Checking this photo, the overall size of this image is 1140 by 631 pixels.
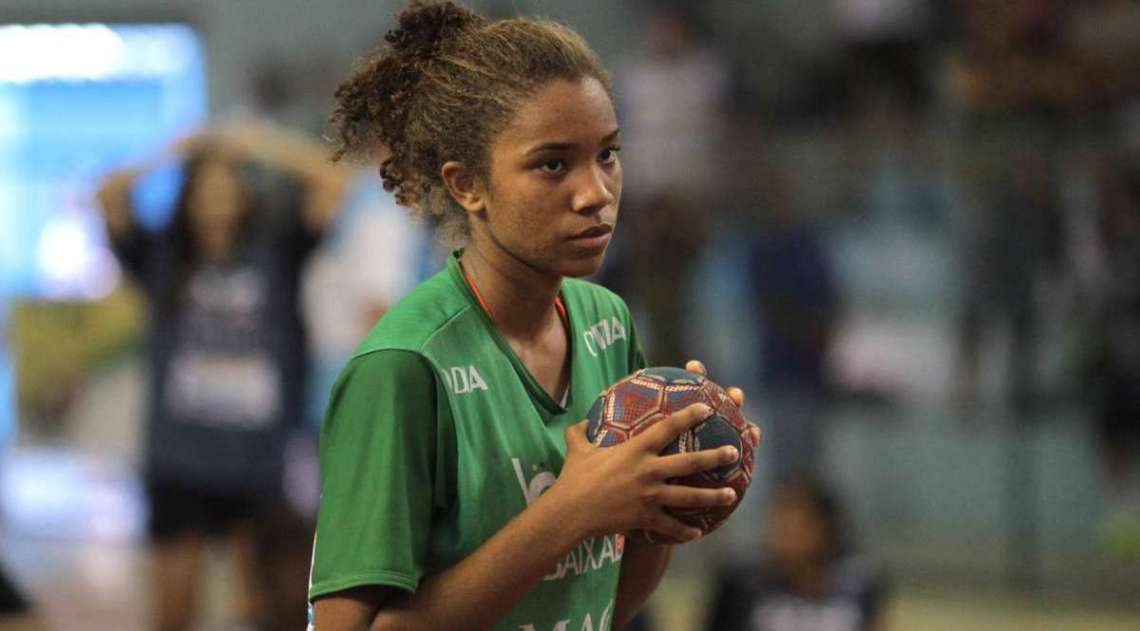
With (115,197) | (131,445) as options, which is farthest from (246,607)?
(131,445)

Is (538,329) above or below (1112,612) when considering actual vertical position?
above

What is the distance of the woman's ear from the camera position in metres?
2.07

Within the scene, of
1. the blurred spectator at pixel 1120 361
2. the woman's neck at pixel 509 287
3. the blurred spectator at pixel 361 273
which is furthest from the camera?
the blurred spectator at pixel 1120 361

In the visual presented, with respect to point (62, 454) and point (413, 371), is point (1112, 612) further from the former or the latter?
point (62, 454)

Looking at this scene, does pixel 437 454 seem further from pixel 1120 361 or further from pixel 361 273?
pixel 1120 361

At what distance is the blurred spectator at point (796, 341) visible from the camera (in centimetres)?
670

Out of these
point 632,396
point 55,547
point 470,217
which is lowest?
point 55,547

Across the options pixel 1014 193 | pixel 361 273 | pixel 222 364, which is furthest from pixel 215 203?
pixel 1014 193

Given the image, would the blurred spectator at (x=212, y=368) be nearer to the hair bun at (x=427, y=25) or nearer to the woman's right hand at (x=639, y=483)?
the hair bun at (x=427, y=25)

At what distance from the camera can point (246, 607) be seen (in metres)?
5.02

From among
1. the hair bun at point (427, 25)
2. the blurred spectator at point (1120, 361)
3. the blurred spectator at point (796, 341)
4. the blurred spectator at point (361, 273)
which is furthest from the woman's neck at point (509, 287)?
the blurred spectator at point (1120, 361)

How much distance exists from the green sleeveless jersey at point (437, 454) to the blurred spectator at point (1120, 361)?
4767 millimetres

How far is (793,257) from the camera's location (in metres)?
6.73

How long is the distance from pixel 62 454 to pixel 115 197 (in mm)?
5178
